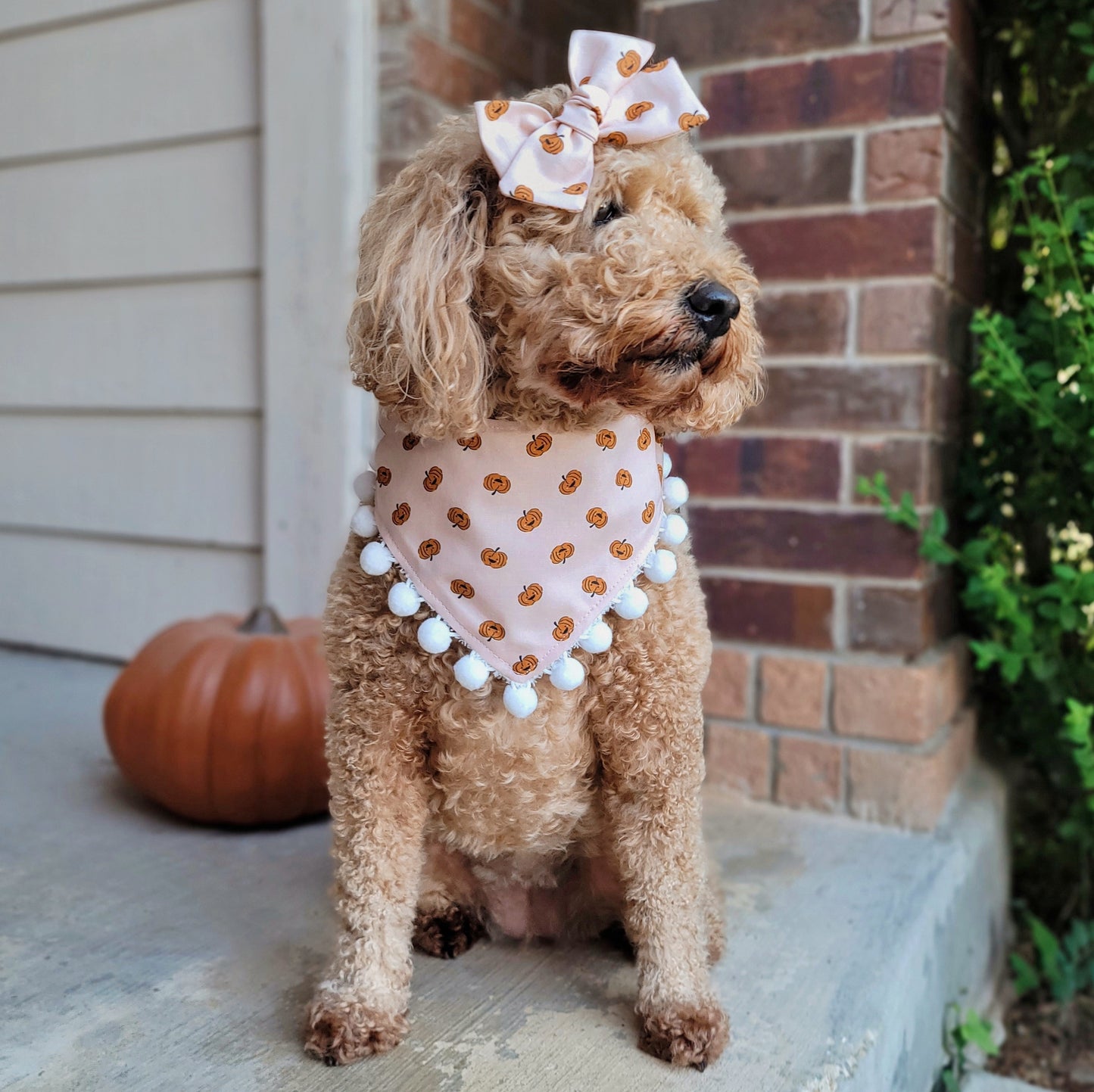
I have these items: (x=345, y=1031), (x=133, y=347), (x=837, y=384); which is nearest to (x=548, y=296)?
(x=345, y=1031)

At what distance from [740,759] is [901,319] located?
922 millimetres

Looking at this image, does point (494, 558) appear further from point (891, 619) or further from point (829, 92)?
point (829, 92)

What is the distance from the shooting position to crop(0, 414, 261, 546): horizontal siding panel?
258cm

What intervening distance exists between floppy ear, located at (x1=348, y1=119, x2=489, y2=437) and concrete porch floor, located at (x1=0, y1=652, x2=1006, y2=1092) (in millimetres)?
763

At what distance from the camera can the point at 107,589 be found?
9.16ft

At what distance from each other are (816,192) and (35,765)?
1954 mm

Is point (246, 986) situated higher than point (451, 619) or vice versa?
point (451, 619)

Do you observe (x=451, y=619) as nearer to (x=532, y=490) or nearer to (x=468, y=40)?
(x=532, y=490)

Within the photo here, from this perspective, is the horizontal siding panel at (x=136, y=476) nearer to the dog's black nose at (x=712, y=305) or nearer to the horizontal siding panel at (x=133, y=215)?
the horizontal siding panel at (x=133, y=215)

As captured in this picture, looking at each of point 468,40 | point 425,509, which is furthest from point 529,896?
point 468,40

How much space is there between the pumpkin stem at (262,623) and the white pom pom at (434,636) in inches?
34.8

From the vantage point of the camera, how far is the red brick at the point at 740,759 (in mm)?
2033

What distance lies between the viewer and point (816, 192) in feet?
6.25

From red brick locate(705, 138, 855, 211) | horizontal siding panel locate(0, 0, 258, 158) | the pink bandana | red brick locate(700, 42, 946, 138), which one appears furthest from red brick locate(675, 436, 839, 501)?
horizontal siding panel locate(0, 0, 258, 158)
